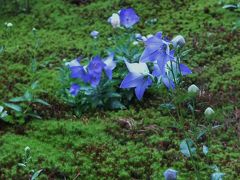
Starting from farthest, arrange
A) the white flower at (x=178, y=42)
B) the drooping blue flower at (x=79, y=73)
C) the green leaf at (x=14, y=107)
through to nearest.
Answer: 1. the drooping blue flower at (x=79, y=73)
2. the green leaf at (x=14, y=107)
3. the white flower at (x=178, y=42)

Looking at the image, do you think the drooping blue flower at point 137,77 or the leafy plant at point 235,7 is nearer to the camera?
the drooping blue flower at point 137,77

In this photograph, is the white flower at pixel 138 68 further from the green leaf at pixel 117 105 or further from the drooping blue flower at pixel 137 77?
the green leaf at pixel 117 105

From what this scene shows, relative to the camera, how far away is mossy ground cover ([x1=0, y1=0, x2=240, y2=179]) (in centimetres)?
282

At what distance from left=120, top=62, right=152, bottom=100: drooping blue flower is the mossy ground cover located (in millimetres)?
172

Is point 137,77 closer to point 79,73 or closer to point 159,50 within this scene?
point 159,50

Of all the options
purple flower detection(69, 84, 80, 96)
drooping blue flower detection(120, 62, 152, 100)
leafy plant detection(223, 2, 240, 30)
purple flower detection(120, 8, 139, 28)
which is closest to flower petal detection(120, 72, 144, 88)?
drooping blue flower detection(120, 62, 152, 100)

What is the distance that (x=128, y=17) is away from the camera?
3814 millimetres

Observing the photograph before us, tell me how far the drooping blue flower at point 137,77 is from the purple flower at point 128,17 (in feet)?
6.65

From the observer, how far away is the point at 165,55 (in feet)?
5.49

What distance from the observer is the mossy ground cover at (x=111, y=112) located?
2818 millimetres

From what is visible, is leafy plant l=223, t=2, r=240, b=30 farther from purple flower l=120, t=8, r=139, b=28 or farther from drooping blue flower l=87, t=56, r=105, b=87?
drooping blue flower l=87, t=56, r=105, b=87

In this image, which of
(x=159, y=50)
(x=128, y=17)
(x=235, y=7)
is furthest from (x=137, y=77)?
(x=235, y=7)

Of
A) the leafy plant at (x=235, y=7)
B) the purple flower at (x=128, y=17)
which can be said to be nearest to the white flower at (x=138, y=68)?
the purple flower at (x=128, y=17)

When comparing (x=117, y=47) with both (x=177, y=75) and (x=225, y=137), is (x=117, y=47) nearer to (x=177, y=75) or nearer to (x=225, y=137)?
(x=225, y=137)
